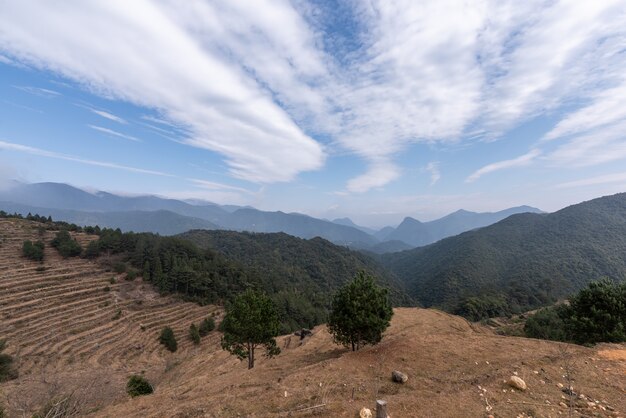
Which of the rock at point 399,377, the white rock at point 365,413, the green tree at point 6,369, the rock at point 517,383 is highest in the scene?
the rock at point 517,383

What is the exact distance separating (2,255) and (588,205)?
264 m

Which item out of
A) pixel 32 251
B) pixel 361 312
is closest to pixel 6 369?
pixel 32 251

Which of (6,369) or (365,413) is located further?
(6,369)

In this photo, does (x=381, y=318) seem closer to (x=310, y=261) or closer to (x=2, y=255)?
(x=2, y=255)

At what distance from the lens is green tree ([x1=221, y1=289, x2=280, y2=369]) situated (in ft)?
71.2

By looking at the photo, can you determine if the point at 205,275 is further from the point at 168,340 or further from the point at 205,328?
the point at 168,340

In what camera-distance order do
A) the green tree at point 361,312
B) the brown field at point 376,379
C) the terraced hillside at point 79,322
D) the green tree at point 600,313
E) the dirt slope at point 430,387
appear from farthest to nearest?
the terraced hillside at point 79,322
the green tree at point 600,313
the green tree at point 361,312
the brown field at point 376,379
the dirt slope at point 430,387

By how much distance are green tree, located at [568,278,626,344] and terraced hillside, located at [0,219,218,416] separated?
126ft

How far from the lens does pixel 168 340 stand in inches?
1826

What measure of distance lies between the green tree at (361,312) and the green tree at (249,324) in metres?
5.85

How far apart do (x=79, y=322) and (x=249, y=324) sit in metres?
42.3

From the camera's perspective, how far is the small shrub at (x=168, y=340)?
45978mm

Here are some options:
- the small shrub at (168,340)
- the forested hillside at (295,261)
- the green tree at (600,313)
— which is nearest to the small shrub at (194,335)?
the small shrub at (168,340)

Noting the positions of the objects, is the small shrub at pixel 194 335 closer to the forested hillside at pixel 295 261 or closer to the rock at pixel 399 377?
the forested hillside at pixel 295 261
